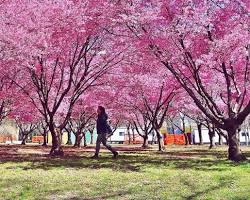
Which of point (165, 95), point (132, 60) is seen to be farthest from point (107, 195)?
point (165, 95)

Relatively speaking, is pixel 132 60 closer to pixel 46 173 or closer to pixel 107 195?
pixel 46 173

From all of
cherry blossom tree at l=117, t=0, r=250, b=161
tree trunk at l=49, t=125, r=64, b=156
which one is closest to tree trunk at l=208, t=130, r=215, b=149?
tree trunk at l=49, t=125, r=64, b=156

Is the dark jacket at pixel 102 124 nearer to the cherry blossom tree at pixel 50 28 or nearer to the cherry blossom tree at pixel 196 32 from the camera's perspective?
the cherry blossom tree at pixel 196 32

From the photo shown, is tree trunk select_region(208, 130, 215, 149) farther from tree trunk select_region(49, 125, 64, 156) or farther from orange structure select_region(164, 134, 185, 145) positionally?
orange structure select_region(164, 134, 185, 145)

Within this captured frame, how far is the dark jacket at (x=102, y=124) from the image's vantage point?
1449 cm

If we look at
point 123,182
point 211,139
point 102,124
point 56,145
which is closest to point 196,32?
point 102,124

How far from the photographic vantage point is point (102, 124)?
573 inches

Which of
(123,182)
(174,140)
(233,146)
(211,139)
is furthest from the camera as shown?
(174,140)

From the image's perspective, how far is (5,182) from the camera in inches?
362

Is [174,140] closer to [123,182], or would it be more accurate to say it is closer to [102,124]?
[102,124]

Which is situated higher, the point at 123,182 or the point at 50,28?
the point at 50,28

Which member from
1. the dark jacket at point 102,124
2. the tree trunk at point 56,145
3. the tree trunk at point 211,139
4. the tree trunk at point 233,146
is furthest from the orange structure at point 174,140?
the dark jacket at point 102,124

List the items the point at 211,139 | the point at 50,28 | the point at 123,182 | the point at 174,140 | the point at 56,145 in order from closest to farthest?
the point at 123,182
the point at 50,28
the point at 56,145
the point at 211,139
the point at 174,140

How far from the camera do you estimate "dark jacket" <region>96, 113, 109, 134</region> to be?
1449 centimetres
